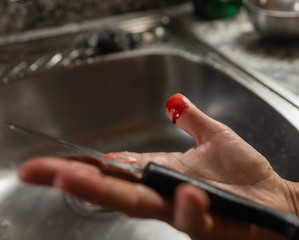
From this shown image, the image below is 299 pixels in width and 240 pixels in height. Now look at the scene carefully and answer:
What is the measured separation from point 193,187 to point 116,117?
0.53 m

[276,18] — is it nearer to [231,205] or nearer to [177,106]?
[177,106]

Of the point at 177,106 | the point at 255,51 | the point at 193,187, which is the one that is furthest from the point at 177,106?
the point at 255,51

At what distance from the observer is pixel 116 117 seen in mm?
808

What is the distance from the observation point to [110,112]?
800 millimetres

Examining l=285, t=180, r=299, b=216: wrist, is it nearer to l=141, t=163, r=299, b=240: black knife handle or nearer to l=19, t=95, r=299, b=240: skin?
l=19, t=95, r=299, b=240: skin

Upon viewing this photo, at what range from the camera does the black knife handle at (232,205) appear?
0.31m

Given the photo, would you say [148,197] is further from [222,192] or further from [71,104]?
[71,104]

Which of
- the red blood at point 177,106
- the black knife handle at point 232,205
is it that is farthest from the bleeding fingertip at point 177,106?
the black knife handle at point 232,205

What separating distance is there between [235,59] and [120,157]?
424 millimetres

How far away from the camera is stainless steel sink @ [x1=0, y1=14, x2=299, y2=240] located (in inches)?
23.3

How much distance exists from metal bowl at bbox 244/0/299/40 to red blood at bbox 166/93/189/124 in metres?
0.38

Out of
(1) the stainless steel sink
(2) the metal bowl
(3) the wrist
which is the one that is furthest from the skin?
(2) the metal bowl

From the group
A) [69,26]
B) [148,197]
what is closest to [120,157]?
[148,197]

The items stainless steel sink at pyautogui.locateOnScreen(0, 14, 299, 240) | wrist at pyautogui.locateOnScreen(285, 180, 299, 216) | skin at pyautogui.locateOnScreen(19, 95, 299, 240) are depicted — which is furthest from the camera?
stainless steel sink at pyautogui.locateOnScreen(0, 14, 299, 240)
